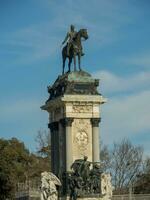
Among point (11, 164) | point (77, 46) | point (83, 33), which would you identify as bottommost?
point (11, 164)

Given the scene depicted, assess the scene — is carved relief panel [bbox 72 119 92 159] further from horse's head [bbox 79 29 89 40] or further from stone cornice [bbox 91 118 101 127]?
horse's head [bbox 79 29 89 40]

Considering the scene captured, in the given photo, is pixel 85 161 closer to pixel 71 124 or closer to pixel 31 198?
pixel 71 124

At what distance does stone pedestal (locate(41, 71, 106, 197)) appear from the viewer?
130ft

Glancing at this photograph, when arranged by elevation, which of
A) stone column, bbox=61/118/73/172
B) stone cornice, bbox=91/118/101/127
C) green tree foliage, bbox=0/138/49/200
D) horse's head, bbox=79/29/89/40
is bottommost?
stone column, bbox=61/118/73/172

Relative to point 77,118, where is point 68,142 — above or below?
below

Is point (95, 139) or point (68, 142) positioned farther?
point (95, 139)

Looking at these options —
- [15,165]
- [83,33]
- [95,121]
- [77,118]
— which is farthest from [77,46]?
[15,165]

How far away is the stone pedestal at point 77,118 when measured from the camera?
39.6 m

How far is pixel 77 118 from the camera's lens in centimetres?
3981

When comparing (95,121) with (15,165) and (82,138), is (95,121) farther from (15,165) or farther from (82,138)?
(15,165)

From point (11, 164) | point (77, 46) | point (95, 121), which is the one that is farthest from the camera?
point (11, 164)

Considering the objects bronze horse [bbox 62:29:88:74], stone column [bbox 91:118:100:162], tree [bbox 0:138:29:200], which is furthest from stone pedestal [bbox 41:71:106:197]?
tree [bbox 0:138:29:200]

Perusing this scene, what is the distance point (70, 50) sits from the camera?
137 feet

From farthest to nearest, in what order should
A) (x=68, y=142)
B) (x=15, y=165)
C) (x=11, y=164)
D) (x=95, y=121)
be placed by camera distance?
(x=15, y=165) < (x=11, y=164) < (x=95, y=121) < (x=68, y=142)
